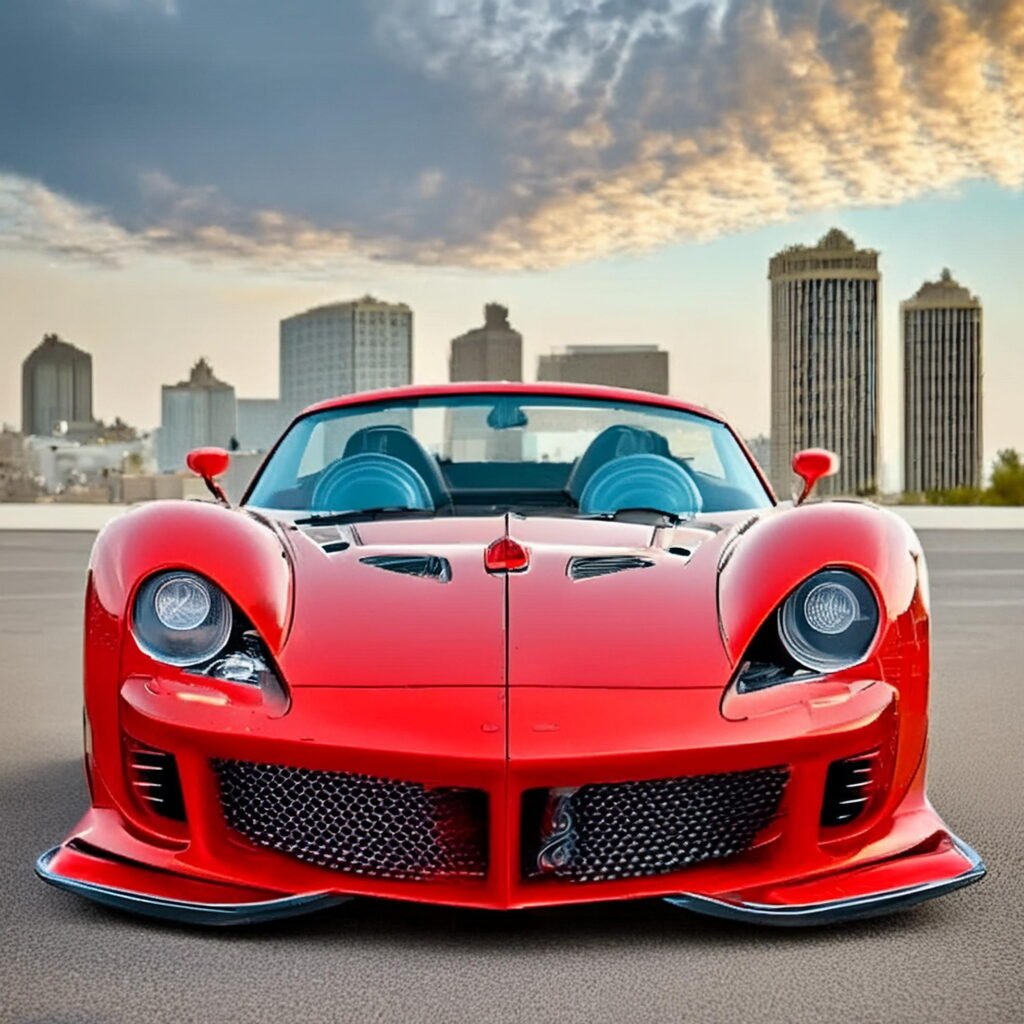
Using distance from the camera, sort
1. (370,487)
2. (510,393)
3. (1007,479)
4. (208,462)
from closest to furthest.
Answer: (370,487), (208,462), (510,393), (1007,479)

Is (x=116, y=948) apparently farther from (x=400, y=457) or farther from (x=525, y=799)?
(x=400, y=457)

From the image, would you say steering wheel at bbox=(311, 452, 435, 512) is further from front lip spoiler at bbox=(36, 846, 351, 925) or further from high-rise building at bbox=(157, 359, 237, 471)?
high-rise building at bbox=(157, 359, 237, 471)

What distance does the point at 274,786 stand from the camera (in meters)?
2.56

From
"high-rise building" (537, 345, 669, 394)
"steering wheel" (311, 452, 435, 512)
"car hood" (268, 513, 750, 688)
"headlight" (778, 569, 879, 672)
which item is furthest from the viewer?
"high-rise building" (537, 345, 669, 394)

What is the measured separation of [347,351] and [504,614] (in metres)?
85.6

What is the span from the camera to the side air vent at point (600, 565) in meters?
2.90

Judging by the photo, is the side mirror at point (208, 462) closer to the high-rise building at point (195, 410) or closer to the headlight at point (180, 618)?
the headlight at point (180, 618)

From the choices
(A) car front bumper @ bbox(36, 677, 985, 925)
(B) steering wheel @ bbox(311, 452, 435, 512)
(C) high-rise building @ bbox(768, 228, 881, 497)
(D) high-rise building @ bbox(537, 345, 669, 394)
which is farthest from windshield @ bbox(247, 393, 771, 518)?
(C) high-rise building @ bbox(768, 228, 881, 497)

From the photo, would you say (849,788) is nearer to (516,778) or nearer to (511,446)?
(516,778)

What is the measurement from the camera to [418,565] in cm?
295

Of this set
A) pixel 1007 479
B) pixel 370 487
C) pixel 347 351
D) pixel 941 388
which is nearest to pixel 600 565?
pixel 370 487

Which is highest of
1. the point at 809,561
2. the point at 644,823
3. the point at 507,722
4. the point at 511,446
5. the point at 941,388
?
the point at 941,388

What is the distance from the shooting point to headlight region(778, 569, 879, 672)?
271 centimetres

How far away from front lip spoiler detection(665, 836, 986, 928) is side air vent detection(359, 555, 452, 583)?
773 mm
